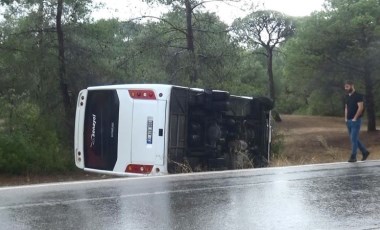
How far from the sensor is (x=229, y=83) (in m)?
24.2

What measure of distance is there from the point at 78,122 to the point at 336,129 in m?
32.5

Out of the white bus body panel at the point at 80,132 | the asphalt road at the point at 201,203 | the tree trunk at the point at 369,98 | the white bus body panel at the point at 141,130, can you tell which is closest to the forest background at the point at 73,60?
the white bus body panel at the point at 80,132

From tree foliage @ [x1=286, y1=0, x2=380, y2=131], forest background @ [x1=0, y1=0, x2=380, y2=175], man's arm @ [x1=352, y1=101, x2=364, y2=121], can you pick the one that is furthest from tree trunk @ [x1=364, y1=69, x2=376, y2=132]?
man's arm @ [x1=352, y1=101, x2=364, y2=121]

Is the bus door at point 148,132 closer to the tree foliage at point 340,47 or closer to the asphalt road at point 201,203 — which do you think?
the asphalt road at point 201,203

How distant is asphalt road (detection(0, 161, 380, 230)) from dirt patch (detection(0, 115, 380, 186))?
20.1 feet

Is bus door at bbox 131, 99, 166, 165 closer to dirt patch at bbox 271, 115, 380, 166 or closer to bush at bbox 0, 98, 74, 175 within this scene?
bush at bbox 0, 98, 74, 175

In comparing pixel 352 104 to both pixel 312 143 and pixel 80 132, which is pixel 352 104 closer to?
pixel 80 132

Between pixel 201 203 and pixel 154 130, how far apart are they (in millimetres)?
4649

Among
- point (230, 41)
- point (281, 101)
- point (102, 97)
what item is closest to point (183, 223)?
point (102, 97)

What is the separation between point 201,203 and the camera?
271 inches

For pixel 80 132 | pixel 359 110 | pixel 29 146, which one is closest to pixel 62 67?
pixel 29 146

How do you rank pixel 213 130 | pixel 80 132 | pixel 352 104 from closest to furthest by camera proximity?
1. pixel 352 104
2. pixel 80 132
3. pixel 213 130

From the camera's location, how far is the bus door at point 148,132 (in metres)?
11.4

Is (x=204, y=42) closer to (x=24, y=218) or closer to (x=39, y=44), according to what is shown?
(x=39, y=44)
